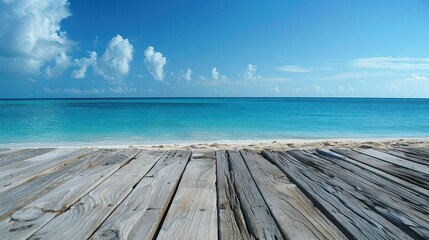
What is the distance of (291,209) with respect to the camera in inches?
50.4

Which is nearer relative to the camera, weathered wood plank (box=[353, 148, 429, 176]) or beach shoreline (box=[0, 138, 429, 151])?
weathered wood plank (box=[353, 148, 429, 176])

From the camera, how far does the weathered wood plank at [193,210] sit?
106 centimetres

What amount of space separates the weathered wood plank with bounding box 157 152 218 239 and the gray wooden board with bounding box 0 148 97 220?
757mm

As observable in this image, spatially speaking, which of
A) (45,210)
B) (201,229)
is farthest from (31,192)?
(201,229)

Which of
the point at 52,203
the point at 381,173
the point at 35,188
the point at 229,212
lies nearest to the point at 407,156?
the point at 381,173

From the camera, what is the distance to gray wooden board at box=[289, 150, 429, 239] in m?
1.15

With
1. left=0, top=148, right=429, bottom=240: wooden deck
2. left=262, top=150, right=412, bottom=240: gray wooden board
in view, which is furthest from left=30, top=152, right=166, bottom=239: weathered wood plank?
left=262, top=150, right=412, bottom=240: gray wooden board

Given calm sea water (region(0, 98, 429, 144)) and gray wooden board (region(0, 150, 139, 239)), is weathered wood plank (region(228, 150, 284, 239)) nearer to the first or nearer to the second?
gray wooden board (region(0, 150, 139, 239))

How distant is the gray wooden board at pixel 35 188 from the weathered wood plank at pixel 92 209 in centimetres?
27

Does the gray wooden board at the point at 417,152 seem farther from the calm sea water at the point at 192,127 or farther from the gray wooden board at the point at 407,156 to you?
the calm sea water at the point at 192,127

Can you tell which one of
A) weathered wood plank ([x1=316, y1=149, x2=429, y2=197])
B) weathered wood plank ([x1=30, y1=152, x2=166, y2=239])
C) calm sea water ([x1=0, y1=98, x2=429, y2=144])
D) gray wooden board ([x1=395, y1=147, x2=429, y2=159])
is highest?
gray wooden board ([x1=395, y1=147, x2=429, y2=159])

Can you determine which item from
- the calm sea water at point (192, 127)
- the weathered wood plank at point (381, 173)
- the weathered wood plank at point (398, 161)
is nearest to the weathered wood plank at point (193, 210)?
the weathered wood plank at point (381, 173)

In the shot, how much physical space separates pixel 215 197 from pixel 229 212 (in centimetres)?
21

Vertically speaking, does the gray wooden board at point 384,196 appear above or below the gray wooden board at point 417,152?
below
